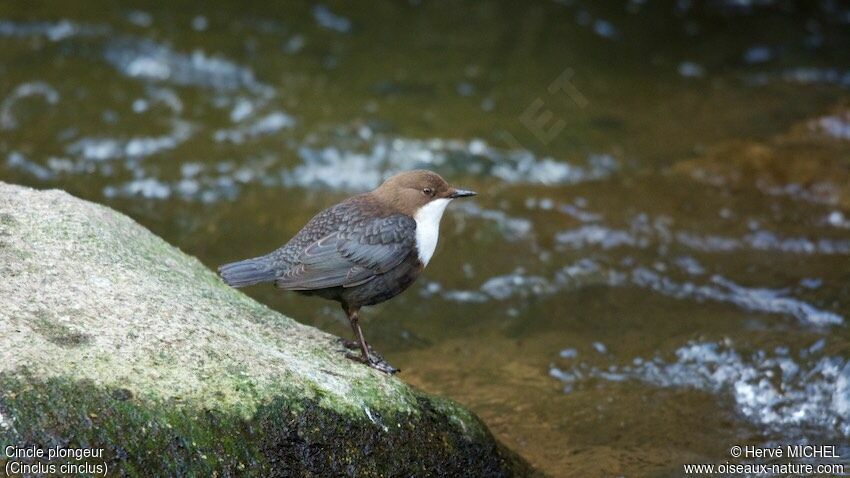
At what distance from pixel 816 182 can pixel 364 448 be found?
18.3 ft

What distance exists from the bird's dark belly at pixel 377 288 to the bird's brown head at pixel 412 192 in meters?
0.26

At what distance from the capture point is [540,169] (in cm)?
786

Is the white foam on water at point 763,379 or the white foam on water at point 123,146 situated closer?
the white foam on water at point 763,379

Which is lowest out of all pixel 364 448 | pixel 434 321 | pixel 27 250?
pixel 434 321

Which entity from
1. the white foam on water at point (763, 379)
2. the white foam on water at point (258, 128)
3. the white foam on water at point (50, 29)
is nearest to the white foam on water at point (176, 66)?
the white foam on water at point (50, 29)

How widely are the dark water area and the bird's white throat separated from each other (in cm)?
90

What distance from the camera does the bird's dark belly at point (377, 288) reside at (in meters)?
3.93

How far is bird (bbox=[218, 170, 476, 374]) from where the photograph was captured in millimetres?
3852

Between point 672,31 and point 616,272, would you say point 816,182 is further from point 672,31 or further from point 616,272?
point 672,31

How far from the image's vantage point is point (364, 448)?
3.17 m

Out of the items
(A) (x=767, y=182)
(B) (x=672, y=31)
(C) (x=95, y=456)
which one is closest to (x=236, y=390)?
(C) (x=95, y=456)

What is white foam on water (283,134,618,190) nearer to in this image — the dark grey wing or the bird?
the bird

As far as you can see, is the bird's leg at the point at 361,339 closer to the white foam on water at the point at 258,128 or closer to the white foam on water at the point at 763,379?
the white foam on water at the point at 763,379

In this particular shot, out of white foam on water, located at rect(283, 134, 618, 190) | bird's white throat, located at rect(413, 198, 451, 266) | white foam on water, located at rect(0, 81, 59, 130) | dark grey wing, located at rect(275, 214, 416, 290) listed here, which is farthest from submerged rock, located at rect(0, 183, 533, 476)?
white foam on water, located at rect(0, 81, 59, 130)
